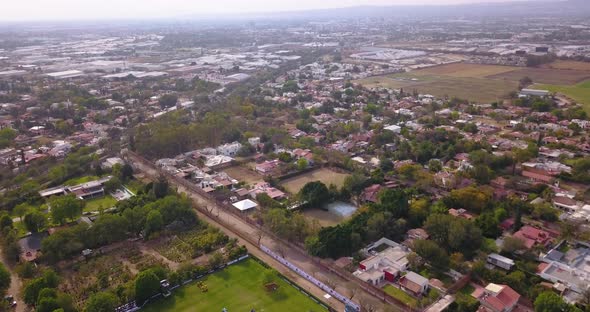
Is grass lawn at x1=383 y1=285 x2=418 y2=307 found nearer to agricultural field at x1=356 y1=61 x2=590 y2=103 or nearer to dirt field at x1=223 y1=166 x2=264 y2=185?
dirt field at x1=223 y1=166 x2=264 y2=185

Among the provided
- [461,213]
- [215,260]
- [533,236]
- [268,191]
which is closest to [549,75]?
[461,213]

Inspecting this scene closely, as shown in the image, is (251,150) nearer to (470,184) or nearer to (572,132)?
(470,184)

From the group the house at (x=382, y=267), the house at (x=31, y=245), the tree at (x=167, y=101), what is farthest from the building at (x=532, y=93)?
the house at (x=31, y=245)

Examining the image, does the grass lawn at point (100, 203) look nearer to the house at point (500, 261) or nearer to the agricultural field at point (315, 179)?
the agricultural field at point (315, 179)

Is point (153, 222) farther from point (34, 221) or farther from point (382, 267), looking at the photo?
point (382, 267)

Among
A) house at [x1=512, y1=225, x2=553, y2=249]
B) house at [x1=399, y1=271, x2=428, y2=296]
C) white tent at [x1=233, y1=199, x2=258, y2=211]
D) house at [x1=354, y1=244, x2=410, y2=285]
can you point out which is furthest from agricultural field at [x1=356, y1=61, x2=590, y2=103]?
house at [x1=399, y1=271, x2=428, y2=296]
